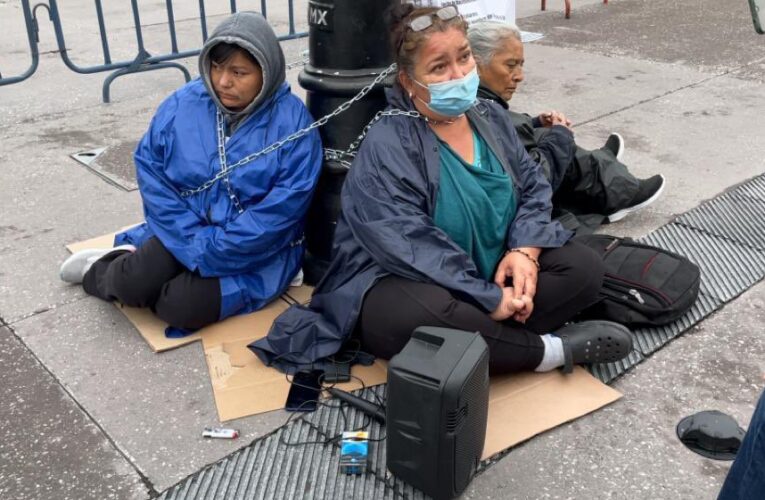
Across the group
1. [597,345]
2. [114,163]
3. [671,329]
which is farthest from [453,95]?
[114,163]

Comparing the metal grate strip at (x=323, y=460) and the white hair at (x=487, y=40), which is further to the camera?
the white hair at (x=487, y=40)

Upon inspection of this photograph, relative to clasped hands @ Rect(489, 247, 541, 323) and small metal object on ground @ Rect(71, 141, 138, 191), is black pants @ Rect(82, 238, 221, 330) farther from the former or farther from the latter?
small metal object on ground @ Rect(71, 141, 138, 191)

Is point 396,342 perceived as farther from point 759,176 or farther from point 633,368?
point 759,176

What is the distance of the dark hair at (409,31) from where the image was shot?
260cm

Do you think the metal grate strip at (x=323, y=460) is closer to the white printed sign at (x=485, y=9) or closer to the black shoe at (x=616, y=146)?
the black shoe at (x=616, y=146)

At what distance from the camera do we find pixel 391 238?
8.23 feet

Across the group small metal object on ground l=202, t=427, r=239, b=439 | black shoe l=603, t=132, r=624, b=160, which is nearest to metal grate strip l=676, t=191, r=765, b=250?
black shoe l=603, t=132, r=624, b=160

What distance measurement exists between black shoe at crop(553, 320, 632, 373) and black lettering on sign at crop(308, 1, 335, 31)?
144 centimetres

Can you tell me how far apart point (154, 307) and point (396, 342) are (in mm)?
1008

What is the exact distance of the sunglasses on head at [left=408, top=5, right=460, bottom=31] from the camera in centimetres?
258

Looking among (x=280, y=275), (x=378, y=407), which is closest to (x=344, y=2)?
(x=280, y=275)

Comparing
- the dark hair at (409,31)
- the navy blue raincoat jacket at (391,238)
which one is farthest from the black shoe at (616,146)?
the dark hair at (409,31)

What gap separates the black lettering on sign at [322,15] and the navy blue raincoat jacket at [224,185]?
0.93ft

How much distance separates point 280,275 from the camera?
3088 millimetres
